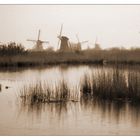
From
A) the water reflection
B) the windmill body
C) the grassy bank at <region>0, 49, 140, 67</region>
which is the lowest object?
the water reflection

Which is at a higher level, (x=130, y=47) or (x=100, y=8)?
(x=100, y=8)

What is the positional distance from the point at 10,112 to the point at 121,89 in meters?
0.85

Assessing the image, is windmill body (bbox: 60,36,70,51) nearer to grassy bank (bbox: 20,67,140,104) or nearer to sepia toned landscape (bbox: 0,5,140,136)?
sepia toned landscape (bbox: 0,5,140,136)

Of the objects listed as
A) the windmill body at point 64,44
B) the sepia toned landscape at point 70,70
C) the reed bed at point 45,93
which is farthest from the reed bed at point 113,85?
the windmill body at point 64,44

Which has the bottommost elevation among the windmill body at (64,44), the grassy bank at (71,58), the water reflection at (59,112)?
the water reflection at (59,112)

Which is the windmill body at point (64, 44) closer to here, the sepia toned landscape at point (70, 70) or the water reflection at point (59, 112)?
the sepia toned landscape at point (70, 70)

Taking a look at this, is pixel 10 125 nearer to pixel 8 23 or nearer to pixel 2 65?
pixel 2 65

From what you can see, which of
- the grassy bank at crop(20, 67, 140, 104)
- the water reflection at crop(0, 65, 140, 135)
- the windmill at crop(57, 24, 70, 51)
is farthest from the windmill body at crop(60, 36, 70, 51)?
the grassy bank at crop(20, 67, 140, 104)

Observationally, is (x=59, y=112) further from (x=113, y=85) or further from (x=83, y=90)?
(x=113, y=85)

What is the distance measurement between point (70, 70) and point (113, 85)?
0.34 m

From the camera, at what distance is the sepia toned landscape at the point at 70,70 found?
4301 millimetres

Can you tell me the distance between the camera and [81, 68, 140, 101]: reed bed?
14.2 feet

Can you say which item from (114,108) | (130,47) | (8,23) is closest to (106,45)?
(130,47)

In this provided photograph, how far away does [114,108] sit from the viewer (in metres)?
4.32
